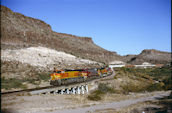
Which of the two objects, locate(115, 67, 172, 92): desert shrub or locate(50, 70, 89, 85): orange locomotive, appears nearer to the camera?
locate(50, 70, 89, 85): orange locomotive

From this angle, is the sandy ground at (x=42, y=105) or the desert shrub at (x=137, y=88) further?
the desert shrub at (x=137, y=88)

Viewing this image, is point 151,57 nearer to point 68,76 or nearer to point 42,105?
point 68,76

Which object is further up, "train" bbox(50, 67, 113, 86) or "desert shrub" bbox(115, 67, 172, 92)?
"train" bbox(50, 67, 113, 86)

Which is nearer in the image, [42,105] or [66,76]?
[42,105]

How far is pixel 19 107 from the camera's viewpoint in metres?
15.0

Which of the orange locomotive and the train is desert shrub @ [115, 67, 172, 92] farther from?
the orange locomotive

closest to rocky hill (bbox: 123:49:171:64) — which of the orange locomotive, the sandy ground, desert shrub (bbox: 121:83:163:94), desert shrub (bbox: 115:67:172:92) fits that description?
desert shrub (bbox: 115:67:172:92)

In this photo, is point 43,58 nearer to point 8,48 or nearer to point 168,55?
point 8,48

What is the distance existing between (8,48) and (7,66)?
40.6ft

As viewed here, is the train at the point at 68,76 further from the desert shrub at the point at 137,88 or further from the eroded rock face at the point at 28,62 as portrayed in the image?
the eroded rock face at the point at 28,62

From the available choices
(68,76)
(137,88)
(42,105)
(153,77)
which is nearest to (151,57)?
(153,77)

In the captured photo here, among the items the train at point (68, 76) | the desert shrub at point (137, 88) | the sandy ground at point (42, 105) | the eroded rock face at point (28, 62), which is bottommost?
the desert shrub at point (137, 88)

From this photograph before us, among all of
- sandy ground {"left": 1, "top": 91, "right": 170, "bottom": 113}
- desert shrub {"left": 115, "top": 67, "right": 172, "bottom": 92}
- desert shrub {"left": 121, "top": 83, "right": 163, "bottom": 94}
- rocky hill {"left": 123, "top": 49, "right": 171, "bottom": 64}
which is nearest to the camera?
sandy ground {"left": 1, "top": 91, "right": 170, "bottom": 113}

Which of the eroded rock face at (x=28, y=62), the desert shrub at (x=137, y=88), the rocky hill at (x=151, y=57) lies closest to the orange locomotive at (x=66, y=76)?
the desert shrub at (x=137, y=88)
